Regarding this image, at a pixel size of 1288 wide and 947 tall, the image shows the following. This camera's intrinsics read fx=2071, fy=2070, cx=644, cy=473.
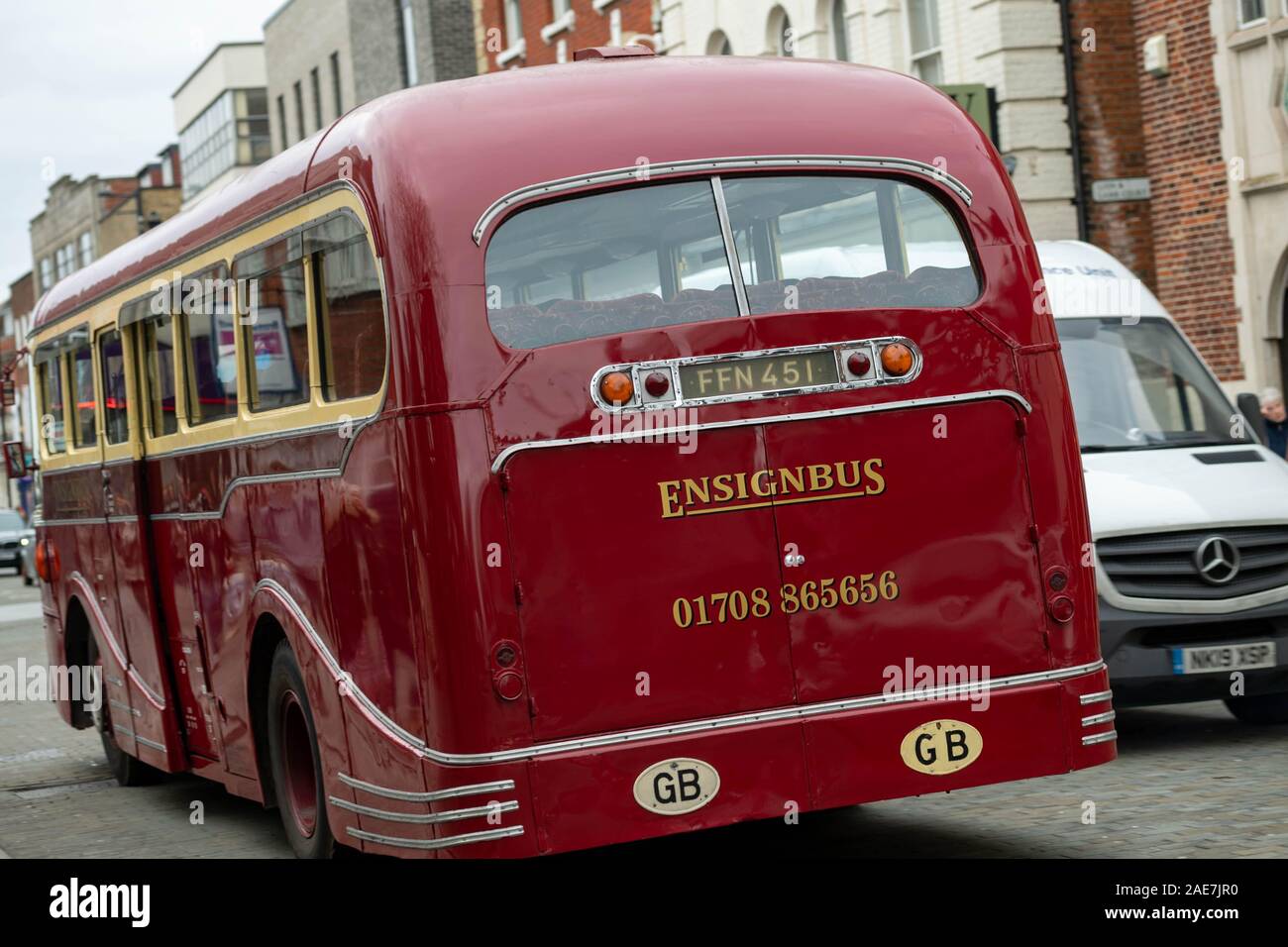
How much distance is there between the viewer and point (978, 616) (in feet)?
23.2

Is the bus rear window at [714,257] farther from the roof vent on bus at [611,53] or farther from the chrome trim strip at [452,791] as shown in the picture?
the chrome trim strip at [452,791]

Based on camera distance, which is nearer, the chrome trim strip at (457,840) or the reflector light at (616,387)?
the chrome trim strip at (457,840)

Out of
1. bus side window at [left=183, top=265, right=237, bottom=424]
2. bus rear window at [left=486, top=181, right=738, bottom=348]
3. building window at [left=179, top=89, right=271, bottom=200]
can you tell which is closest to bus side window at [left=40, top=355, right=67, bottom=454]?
bus side window at [left=183, top=265, right=237, bottom=424]

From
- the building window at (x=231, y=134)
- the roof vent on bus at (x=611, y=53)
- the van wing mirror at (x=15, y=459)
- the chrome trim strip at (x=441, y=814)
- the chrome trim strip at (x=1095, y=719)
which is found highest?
the building window at (x=231, y=134)

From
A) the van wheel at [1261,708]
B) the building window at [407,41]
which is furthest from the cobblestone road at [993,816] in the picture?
the building window at [407,41]

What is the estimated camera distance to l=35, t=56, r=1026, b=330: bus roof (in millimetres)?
6789

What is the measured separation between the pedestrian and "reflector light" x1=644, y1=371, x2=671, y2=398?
11436 mm

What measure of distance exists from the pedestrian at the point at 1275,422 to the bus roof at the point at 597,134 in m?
10.3

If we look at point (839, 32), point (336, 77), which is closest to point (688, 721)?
point (839, 32)

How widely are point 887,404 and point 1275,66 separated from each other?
13.9m

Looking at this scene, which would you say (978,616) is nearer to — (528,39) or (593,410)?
(593,410)

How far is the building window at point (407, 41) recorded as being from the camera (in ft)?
131

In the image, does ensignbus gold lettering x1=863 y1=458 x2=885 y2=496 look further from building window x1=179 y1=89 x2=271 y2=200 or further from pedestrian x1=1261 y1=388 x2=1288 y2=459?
building window x1=179 y1=89 x2=271 y2=200
